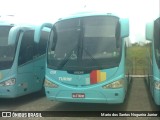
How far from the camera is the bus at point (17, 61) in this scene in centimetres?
1027

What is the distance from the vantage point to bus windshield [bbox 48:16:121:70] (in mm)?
8742

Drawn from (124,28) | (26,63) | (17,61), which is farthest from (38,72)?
(124,28)

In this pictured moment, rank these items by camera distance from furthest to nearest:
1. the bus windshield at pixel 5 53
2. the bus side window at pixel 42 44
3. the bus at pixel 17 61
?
the bus side window at pixel 42 44, the bus windshield at pixel 5 53, the bus at pixel 17 61

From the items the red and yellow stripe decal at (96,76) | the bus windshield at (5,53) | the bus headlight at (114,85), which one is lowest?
the bus headlight at (114,85)

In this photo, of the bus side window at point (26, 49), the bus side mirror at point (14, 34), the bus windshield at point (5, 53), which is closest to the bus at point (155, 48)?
the bus side mirror at point (14, 34)

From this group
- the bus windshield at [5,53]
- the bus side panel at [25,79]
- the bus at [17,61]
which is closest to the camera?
the bus at [17,61]

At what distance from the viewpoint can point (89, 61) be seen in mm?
8781

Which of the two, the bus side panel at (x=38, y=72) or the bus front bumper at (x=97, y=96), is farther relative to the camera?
the bus side panel at (x=38, y=72)

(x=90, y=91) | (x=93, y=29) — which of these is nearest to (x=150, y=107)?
(x=90, y=91)

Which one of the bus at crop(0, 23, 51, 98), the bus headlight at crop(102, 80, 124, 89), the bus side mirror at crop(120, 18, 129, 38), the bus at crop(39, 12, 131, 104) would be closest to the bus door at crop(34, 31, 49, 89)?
the bus at crop(0, 23, 51, 98)

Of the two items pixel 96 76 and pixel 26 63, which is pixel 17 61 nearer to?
pixel 26 63

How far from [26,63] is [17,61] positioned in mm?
604

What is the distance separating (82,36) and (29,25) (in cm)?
305

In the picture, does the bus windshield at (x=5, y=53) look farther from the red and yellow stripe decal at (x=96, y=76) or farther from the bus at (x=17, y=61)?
the red and yellow stripe decal at (x=96, y=76)
